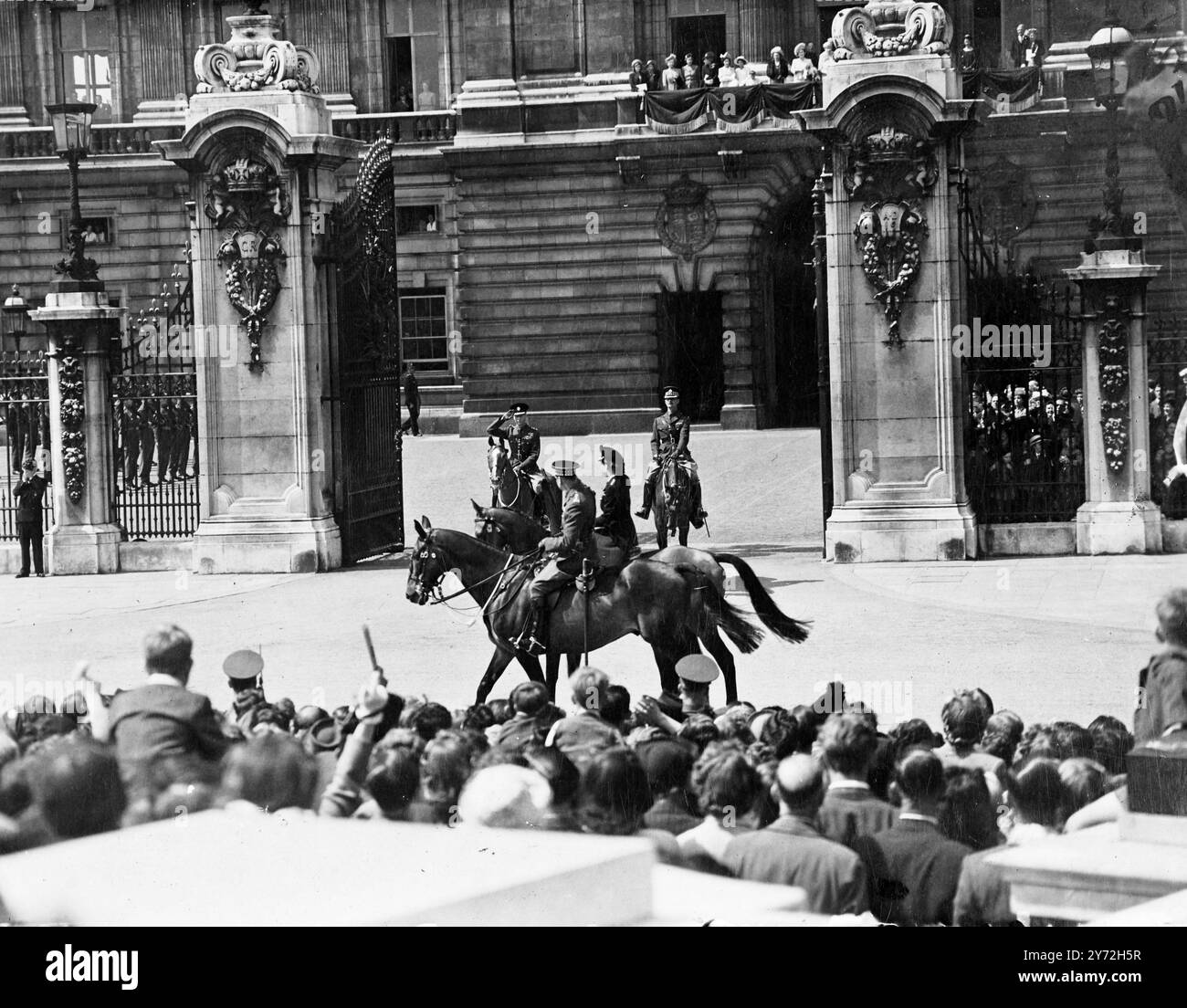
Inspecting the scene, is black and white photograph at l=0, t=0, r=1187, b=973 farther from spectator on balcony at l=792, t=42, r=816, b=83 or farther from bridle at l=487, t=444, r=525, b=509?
spectator on balcony at l=792, t=42, r=816, b=83

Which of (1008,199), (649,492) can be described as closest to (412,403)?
(1008,199)

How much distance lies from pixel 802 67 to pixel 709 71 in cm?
226

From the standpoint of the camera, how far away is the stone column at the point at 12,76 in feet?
149

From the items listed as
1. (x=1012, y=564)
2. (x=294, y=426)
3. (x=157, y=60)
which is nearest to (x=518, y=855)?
(x=1012, y=564)

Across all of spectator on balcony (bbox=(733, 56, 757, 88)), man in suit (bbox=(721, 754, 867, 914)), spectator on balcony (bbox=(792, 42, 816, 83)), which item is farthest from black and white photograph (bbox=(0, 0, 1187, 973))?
spectator on balcony (bbox=(792, 42, 816, 83))

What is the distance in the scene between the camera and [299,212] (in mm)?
22031

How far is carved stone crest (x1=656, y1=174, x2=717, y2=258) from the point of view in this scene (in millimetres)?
41719

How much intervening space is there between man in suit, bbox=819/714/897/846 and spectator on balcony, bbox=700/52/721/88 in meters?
34.3

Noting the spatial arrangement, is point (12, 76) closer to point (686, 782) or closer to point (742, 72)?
point (742, 72)

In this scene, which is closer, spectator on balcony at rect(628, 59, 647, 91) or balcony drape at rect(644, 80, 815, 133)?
balcony drape at rect(644, 80, 815, 133)

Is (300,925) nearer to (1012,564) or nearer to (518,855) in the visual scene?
(518,855)

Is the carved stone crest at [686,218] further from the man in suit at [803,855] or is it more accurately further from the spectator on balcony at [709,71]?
the man in suit at [803,855]

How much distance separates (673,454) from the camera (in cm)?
2220

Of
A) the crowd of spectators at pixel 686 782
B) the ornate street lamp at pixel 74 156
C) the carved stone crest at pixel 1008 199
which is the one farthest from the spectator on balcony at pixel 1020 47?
the crowd of spectators at pixel 686 782
